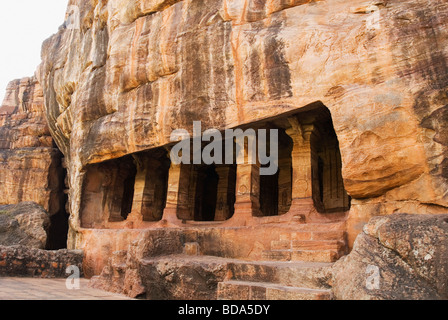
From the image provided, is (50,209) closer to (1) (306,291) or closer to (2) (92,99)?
(2) (92,99)

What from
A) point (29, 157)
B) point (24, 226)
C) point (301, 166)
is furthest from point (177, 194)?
point (29, 157)

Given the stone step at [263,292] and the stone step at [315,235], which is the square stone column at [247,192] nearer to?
the stone step at [315,235]

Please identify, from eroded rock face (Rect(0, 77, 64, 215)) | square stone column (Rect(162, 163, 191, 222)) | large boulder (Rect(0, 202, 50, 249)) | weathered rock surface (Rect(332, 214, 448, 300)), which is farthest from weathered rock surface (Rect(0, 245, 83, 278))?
eroded rock face (Rect(0, 77, 64, 215))

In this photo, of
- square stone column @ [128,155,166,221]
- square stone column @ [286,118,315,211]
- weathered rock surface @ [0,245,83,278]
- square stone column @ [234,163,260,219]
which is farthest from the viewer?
square stone column @ [128,155,166,221]

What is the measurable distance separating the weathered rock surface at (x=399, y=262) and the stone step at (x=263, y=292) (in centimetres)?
23

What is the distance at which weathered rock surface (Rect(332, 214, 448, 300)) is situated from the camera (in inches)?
126

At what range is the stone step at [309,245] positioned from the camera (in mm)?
5695

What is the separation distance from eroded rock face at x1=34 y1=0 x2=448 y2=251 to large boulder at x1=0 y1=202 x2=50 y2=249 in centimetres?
196

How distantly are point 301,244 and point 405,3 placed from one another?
4297 mm

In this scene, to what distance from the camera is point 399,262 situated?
11.5 ft

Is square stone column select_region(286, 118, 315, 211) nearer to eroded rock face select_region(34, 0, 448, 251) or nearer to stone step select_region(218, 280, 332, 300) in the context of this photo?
eroded rock face select_region(34, 0, 448, 251)

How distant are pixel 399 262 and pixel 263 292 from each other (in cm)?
146

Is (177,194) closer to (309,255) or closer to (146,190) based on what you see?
(146,190)
